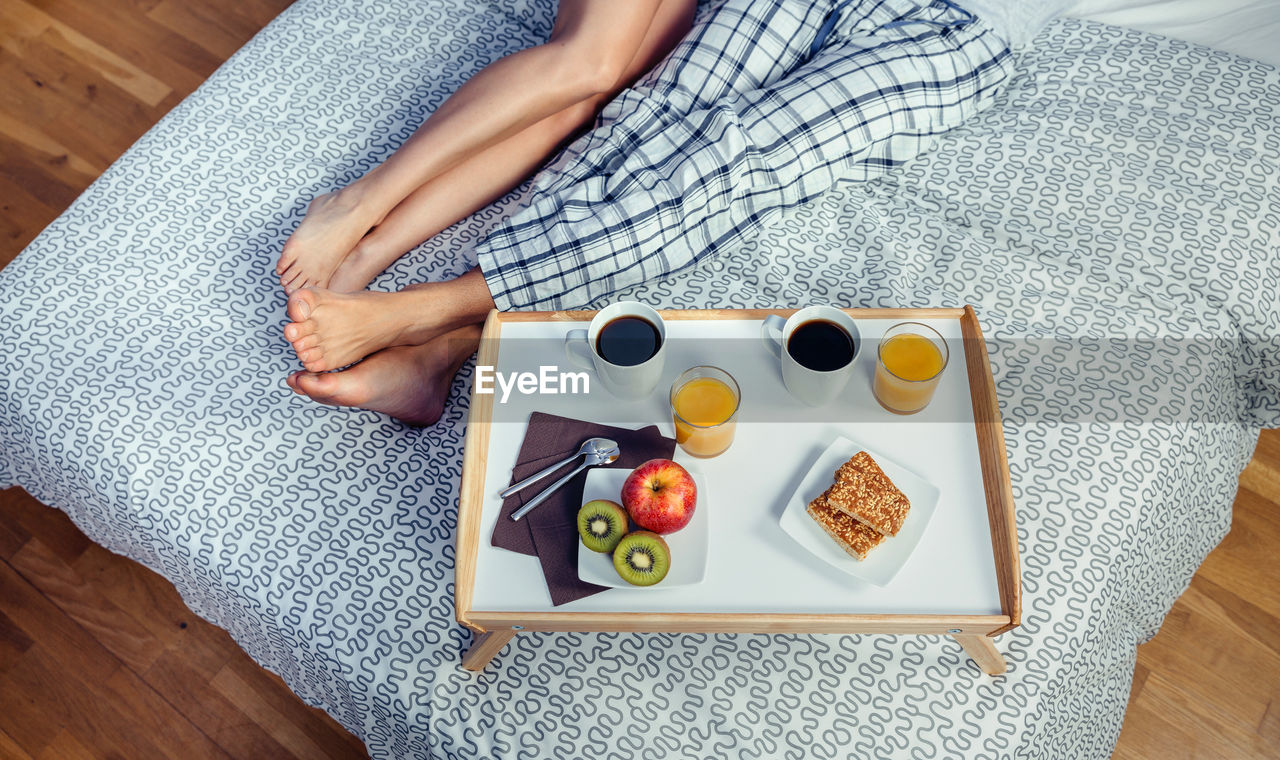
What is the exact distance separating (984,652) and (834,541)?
25cm

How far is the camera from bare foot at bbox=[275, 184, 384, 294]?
4.15 ft

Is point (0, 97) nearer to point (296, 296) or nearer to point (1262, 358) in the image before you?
point (296, 296)

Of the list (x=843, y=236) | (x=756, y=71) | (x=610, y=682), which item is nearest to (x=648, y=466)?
(x=610, y=682)

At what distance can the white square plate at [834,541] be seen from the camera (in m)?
0.91

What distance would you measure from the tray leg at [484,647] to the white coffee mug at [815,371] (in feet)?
1.44

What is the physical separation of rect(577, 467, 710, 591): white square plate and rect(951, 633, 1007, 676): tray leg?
0.99 ft

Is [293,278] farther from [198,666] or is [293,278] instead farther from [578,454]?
[198,666]

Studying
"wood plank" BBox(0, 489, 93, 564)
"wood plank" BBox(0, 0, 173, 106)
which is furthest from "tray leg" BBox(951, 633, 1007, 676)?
"wood plank" BBox(0, 0, 173, 106)

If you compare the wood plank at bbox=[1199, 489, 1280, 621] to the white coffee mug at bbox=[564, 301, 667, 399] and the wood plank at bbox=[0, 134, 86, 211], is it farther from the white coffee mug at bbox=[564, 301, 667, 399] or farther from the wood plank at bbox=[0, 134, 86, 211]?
the wood plank at bbox=[0, 134, 86, 211]

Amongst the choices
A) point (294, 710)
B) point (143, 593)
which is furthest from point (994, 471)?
point (143, 593)

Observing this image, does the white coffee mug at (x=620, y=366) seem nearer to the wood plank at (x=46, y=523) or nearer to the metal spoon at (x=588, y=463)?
the metal spoon at (x=588, y=463)

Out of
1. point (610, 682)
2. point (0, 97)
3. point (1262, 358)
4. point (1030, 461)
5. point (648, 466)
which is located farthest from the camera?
point (0, 97)

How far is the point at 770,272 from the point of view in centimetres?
133

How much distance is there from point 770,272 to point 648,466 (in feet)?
1.70
